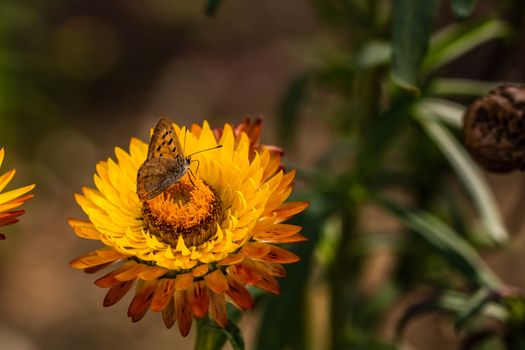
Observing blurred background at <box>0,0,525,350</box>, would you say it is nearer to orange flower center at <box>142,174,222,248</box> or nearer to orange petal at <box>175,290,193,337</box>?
orange flower center at <box>142,174,222,248</box>

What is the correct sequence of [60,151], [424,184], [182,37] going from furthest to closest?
[182,37], [60,151], [424,184]

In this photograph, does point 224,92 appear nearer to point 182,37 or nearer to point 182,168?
point 182,37

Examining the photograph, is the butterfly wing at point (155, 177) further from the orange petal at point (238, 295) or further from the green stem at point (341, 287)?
the green stem at point (341, 287)

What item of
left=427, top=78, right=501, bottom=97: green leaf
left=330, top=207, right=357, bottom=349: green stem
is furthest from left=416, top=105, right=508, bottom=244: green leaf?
left=330, top=207, right=357, bottom=349: green stem

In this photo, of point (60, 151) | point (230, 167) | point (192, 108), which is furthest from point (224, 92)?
point (230, 167)

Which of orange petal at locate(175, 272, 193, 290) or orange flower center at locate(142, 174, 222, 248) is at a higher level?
orange flower center at locate(142, 174, 222, 248)

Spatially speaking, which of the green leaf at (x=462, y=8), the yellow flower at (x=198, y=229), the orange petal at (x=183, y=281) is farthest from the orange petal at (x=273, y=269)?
the green leaf at (x=462, y=8)

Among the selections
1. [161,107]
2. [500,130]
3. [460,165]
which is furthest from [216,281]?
[161,107]
